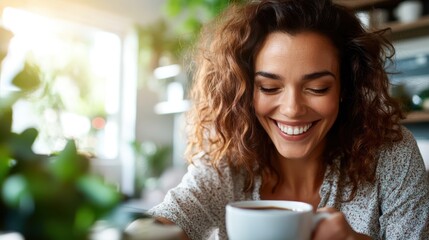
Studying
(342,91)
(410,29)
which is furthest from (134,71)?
(342,91)

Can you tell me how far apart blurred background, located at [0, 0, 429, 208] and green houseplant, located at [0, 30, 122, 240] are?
2.58 meters

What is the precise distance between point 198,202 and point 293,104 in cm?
33

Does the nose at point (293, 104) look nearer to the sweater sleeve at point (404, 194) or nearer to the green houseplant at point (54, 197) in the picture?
the sweater sleeve at point (404, 194)

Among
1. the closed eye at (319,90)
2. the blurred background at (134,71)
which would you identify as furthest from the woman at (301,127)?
the blurred background at (134,71)

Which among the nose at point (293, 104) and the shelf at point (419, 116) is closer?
the nose at point (293, 104)

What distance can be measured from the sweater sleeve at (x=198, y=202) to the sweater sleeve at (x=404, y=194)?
0.41m

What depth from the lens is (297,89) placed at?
1.05 m

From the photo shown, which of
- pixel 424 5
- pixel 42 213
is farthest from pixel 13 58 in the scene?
pixel 424 5

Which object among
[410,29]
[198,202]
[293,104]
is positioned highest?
[410,29]

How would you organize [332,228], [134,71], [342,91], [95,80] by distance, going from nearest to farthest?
[332,228] < [342,91] < [95,80] < [134,71]

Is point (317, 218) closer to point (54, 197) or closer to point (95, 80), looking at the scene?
point (54, 197)

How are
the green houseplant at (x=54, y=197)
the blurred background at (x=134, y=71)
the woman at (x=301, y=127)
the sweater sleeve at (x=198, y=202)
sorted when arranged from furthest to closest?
the blurred background at (x=134, y=71) → the woman at (x=301, y=127) → the sweater sleeve at (x=198, y=202) → the green houseplant at (x=54, y=197)

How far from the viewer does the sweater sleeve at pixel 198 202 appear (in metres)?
0.97

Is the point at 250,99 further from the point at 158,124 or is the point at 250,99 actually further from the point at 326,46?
the point at 158,124
